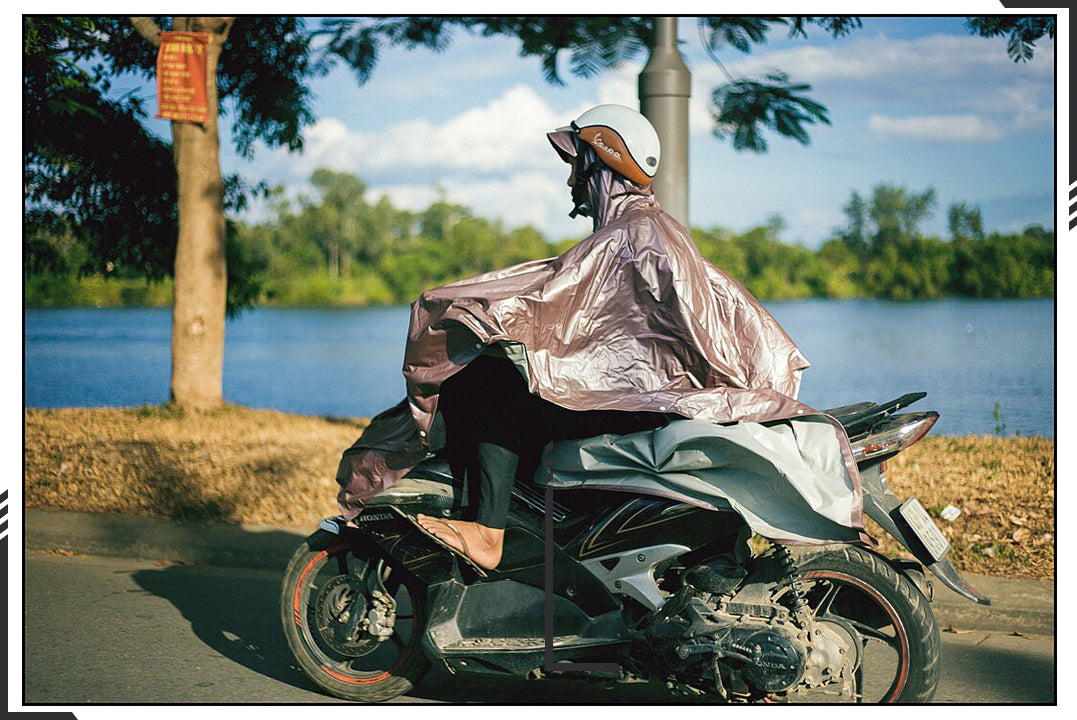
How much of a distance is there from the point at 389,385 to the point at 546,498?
1708 centimetres

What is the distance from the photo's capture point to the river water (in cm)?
959

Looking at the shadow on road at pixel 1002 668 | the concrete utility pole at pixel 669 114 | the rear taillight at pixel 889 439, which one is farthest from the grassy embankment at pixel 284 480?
the rear taillight at pixel 889 439

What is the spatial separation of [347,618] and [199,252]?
6824 mm

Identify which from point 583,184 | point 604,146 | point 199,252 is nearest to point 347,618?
point 583,184

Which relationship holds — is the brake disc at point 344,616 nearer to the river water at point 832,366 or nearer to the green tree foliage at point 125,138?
the river water at point 832,366

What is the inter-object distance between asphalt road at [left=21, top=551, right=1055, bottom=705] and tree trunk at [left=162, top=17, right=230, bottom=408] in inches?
181

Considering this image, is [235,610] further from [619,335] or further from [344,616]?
[619,335]

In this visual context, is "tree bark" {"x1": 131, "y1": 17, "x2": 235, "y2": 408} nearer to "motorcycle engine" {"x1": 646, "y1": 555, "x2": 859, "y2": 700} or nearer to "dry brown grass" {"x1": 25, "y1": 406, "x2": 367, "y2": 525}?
"dry brown grass" {"x1": 25, "y1": 406, "x2": 367, "y2": 525}

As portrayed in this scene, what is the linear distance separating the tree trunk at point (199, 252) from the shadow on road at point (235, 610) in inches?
171

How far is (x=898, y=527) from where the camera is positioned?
3.54 metres

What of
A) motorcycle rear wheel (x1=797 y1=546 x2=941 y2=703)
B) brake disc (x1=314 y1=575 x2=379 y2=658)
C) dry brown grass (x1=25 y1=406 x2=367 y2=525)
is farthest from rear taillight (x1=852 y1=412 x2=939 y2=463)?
dry brown grass (x1=25 y1=406 x2=367 y2=525)

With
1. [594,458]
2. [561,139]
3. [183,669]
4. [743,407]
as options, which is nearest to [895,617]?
[743,407]

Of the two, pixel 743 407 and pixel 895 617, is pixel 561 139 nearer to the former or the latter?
pixel 743 407

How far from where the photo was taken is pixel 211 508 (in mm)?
6695
